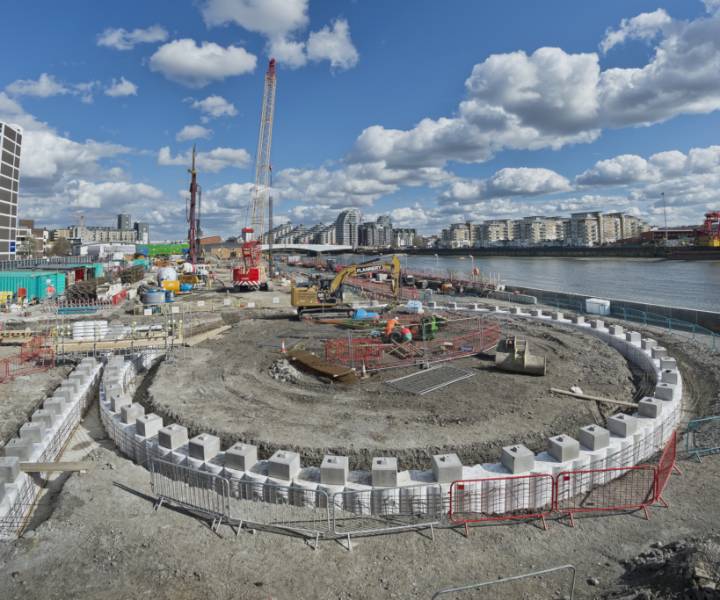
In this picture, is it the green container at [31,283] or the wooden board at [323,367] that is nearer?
the wooden board at [323,367]

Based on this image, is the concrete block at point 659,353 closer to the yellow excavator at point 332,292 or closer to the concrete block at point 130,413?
the yellow excavator at point 332,292

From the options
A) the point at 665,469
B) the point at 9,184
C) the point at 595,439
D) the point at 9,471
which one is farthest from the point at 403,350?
Result: the point at 9,184

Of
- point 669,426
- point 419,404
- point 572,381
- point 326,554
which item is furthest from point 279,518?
point 572,381

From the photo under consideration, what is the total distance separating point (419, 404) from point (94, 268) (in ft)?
167

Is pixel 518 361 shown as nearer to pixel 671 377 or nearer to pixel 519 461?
pixel 671 377

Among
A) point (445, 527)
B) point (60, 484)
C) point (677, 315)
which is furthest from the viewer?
point (677, 315)

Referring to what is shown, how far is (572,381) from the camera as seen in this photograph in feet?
47.4

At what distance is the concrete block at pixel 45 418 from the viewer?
34.7 feet

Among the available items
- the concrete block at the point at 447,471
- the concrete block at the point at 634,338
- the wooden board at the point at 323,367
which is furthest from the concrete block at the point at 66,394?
the concrete block at the point at 634,338

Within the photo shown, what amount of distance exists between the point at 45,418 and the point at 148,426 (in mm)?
2818

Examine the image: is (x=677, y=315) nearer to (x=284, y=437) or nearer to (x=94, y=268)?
(x=284, y=437)

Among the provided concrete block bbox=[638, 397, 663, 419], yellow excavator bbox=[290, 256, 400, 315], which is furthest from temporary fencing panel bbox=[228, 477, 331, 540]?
Answer: yellow excavator bbox=[290, 256, 400, 315]

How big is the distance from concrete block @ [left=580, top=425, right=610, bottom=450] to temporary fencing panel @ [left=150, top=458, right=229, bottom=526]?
689 cm

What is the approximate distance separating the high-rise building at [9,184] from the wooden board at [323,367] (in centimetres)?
8255
